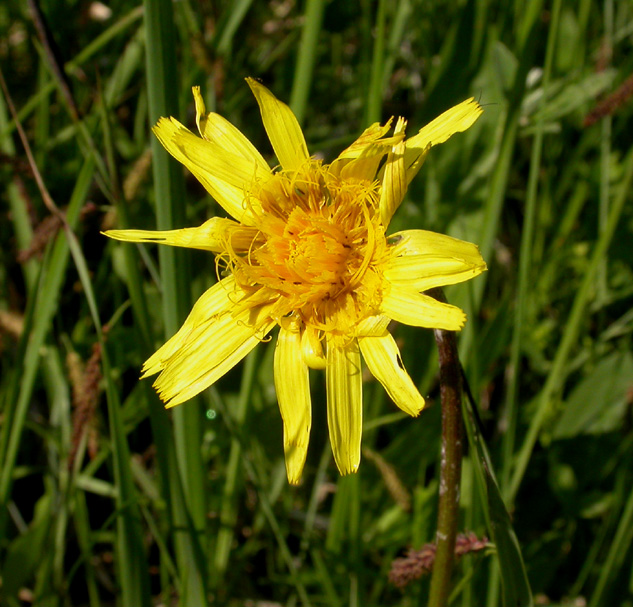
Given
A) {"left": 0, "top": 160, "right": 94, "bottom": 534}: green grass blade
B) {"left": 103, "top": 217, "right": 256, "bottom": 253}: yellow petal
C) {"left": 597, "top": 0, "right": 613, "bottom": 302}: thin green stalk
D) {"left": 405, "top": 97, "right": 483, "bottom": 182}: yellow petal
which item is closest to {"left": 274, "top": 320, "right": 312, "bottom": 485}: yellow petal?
{"left": 103, "top": 217, "right": 256, "bottom": 253}: yellow petal

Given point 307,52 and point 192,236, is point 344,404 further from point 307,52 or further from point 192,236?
point 307,52

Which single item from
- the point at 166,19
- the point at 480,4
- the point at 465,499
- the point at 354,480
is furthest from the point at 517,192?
the point at 166,19

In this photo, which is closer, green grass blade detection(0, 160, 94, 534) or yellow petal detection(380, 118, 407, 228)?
yellow petal detection(380, 118, 407, 228)

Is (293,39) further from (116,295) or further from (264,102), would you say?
(264,102)

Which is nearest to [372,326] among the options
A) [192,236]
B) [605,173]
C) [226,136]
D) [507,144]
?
[192,236]

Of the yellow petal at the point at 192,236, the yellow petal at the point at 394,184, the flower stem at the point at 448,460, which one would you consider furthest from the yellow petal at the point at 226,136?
the flower stem at the point at 448,460

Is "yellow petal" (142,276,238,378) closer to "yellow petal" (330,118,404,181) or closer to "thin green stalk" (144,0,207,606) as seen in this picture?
"thin green stalk" (144,0,207,606)
